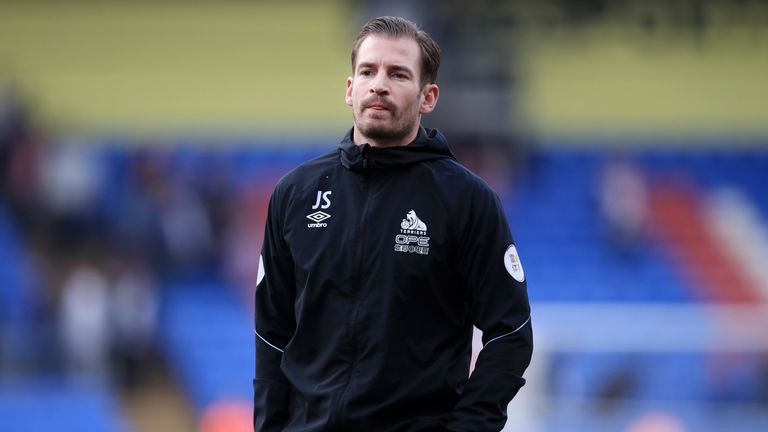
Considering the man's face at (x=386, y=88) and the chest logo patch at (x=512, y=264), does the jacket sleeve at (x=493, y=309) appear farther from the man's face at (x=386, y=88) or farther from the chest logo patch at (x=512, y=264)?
the man's face at (x=386, y=88)

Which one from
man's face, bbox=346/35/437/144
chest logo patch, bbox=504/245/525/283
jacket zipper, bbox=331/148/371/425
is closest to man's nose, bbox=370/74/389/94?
man's face, bbox=346/35/437/144

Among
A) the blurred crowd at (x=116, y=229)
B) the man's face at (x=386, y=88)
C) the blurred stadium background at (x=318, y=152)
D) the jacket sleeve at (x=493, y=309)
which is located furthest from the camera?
the blurred crowd at (x=116, y=229)

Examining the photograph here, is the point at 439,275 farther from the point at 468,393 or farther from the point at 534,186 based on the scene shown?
the point at 534,186

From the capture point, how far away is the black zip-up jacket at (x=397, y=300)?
9.68 feet

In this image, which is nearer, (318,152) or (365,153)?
(365,153)

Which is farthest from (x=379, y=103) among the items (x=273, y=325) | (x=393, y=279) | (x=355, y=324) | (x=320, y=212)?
(x=273, y=325)

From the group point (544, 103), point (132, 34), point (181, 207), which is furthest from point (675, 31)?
point (132, 34)

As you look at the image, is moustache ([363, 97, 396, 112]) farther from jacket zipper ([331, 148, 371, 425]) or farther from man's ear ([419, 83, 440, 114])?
jacket zipper ([331, 148, 371, 425])

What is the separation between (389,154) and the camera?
3.07m

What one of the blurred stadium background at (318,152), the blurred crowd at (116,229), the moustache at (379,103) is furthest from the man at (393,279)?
the blurred crowd at (116,229)

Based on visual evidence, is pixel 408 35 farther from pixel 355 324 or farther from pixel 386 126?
pixel 355 324

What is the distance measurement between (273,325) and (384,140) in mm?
545

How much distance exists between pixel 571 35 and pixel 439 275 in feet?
41.1

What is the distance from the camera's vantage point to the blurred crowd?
12.6 m
